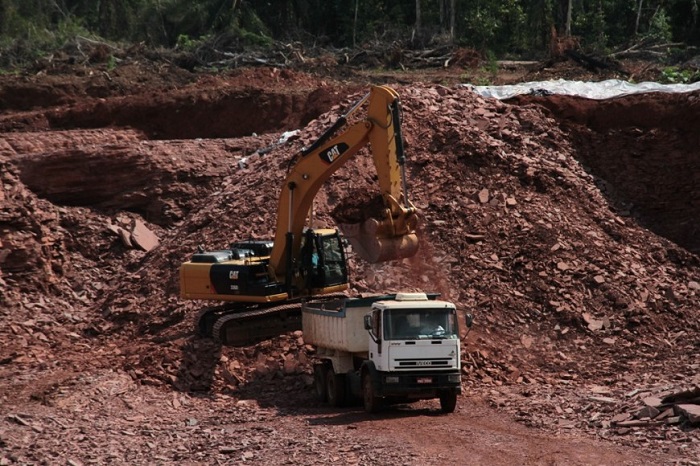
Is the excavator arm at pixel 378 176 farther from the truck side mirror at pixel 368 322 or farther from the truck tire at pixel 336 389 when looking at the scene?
the truck tire at pixel 336 389

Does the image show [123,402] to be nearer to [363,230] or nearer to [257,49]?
[363,230]

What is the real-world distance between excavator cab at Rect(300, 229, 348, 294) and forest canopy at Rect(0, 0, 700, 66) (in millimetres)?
21060

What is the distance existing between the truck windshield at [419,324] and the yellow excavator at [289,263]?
240 cm

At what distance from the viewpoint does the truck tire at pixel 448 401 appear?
16.9m

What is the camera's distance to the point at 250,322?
66.3ft

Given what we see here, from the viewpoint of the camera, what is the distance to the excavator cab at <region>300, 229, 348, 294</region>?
20.3 m

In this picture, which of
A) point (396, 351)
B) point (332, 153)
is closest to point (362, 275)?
point (332, 153)

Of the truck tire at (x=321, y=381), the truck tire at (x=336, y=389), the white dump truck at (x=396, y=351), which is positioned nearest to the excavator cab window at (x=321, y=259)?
the truck tire at (x=321, y=381)

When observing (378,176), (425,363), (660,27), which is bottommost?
(425,363)

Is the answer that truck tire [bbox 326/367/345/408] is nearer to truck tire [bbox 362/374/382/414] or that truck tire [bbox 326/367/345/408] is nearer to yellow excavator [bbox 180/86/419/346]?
truck tire [bbox 362/374/382/414]

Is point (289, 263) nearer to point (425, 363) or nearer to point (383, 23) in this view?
point (425, 363)

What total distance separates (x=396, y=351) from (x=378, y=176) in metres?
3.43

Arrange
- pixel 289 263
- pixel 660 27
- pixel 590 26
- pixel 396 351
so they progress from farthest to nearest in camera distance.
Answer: pixel 590 26, pixel 660 27, pixel 289 263, pixel 396 351

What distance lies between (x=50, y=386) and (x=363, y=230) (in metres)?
7.58
